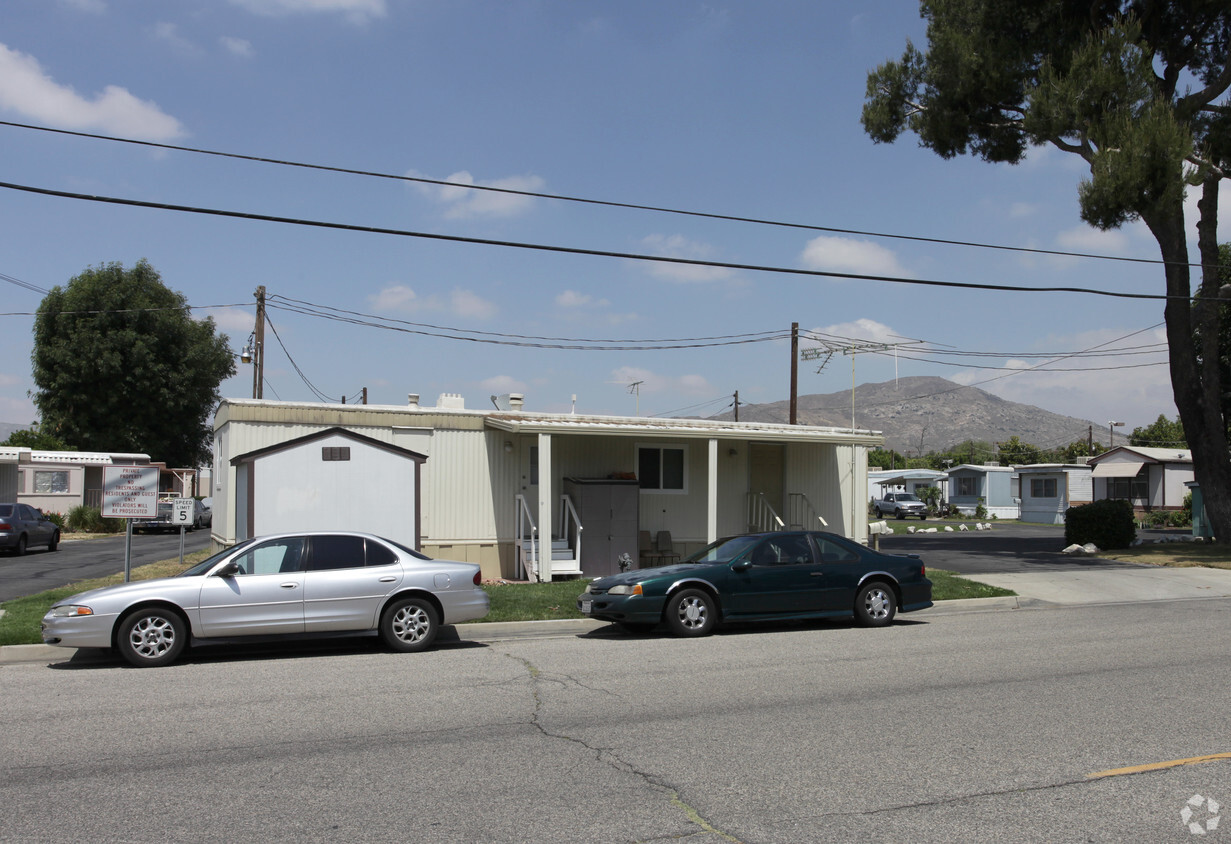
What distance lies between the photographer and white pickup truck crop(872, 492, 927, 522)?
5566 centimetres

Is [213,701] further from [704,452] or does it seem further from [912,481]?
[912,481]

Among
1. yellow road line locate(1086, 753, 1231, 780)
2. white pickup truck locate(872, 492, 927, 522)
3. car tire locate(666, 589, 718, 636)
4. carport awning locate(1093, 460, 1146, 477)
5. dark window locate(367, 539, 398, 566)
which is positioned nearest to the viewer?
yellow road line locate(1086, 753, 1231, 780)

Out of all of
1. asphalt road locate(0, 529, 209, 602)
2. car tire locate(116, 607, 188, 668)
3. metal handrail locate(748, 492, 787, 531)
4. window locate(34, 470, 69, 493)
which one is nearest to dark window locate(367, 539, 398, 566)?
car tire locate(116, 607, 188, 668)

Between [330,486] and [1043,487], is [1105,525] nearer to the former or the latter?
[330,486]

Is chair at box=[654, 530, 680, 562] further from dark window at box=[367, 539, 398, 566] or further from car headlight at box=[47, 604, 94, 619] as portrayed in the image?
car headlight at box=[47, 604, 94, 619]

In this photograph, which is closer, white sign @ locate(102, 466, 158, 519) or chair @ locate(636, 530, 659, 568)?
white sign @ locate(102, 466, 158, 519)

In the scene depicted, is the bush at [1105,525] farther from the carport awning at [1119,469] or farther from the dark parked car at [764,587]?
the carport awning at [1119,469]

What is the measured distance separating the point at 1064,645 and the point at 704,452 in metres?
10.4

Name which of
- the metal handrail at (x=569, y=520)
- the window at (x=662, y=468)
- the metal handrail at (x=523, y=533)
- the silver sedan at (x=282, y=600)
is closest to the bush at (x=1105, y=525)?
the window at (x=662, y=468)

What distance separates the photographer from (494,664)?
1039 cm

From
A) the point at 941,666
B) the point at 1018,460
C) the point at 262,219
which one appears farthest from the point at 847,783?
the point at 1018,460

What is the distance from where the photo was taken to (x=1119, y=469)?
160 feet

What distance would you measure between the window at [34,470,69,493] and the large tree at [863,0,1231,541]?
112 feet

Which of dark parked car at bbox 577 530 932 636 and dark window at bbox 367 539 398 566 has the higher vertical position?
dark window at bbox 367 539 398 566
